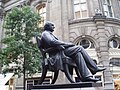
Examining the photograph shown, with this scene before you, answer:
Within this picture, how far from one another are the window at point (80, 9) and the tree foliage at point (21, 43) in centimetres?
469

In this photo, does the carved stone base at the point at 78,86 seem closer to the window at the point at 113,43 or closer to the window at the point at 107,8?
the window at the point at 113,43

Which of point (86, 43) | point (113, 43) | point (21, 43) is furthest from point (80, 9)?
point (21, 43)

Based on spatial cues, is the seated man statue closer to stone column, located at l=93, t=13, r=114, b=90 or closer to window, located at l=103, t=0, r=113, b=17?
stone column, located at l=93, t=13, r=114, b=90

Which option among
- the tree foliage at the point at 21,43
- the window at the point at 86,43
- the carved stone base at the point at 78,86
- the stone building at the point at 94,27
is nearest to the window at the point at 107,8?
the stone building at the point at 94,27

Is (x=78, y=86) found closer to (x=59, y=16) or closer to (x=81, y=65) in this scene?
(x=81, y=65)

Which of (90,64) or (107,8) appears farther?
(107,8)

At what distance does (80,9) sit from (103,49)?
15.5 feet

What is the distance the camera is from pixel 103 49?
49.0 ft

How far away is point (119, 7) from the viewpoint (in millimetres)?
18516

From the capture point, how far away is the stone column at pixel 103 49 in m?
14.1

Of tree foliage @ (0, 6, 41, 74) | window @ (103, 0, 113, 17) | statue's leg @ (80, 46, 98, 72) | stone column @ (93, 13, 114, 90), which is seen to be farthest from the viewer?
window @ (103, 0, 113, 17)

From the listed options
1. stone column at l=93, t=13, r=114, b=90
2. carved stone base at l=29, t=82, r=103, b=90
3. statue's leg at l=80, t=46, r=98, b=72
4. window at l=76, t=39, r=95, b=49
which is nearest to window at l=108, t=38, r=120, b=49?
stone column at l=93, t=13, r=114, b=90

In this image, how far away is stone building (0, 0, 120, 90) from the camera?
48.9 ft

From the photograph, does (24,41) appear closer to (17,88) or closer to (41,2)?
(17,88)
